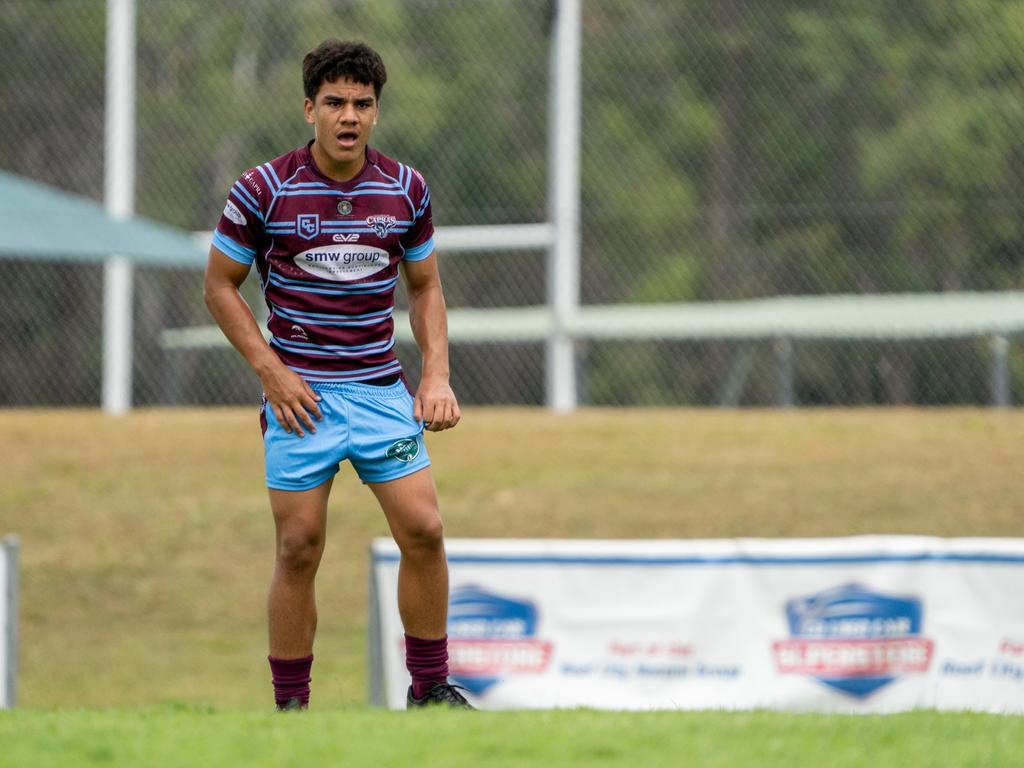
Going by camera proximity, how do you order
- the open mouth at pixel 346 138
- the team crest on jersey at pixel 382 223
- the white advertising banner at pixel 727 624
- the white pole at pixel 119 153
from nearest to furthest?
1. the open mouth at pixel 346 138
2. the team crest on jersey at pixel 382 223
3. the white advertising banner at pixel 727 624
4. the white pole at pixel 119 153

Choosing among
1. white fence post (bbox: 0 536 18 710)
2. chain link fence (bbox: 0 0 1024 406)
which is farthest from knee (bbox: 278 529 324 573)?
chain link fence (bbox: 0 0 1024 406)

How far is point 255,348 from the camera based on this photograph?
212 inches


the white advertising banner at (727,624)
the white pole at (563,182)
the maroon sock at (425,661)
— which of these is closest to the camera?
the maroon sock at (425,661)

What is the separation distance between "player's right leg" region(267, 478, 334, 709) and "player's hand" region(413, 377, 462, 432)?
0.37m

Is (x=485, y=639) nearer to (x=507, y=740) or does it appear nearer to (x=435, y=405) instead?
(x=435, y=405)

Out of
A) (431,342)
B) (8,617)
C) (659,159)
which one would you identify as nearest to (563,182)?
(659,159)

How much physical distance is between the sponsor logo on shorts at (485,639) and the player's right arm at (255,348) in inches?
128

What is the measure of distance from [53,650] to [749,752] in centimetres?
807

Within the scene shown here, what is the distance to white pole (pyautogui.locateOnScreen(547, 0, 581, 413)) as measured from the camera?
13.5 meters

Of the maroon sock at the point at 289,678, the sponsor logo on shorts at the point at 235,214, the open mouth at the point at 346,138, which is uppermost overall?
the open mouth at the point at 346,138

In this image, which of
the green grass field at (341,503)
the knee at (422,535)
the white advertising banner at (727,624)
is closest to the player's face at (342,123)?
the knee at (422,535)

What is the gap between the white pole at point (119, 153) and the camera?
13.6m

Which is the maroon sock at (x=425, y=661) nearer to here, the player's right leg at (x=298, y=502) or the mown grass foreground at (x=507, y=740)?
the player's right leg at (x=298, y=502)

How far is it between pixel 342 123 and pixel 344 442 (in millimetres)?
982
